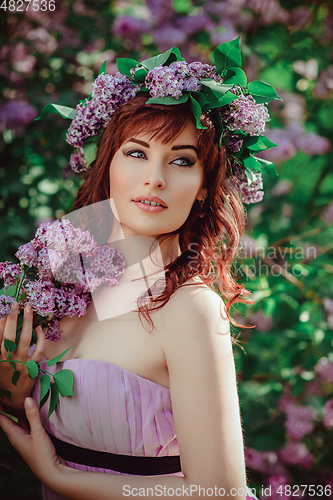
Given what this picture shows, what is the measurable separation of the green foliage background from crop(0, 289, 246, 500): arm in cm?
93

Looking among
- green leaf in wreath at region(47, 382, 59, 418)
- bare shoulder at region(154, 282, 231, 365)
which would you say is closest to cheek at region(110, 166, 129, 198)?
bare shoulder at region(154, 282, 231, 365)

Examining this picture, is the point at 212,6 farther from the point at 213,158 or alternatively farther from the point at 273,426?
the point at 273,426

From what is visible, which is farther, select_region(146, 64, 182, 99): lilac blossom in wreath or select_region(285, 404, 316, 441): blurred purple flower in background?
select_region(285, 404, 316, 441): blurred purple flower in background

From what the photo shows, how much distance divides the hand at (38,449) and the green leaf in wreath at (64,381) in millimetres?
127

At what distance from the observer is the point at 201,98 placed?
1171 mm

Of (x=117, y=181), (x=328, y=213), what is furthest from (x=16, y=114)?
(x=328, y=213)

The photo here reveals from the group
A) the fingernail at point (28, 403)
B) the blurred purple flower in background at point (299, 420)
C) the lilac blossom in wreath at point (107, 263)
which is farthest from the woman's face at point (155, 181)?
the blurred purple flower in background at point (299, 420)

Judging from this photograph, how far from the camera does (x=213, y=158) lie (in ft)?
4.16

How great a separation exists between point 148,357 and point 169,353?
0.07 metres

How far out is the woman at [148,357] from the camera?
1.02 meters

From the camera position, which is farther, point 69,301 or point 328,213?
point 328,213

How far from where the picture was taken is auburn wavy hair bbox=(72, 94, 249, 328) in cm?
117

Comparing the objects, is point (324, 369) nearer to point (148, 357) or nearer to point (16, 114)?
point (148, 357)

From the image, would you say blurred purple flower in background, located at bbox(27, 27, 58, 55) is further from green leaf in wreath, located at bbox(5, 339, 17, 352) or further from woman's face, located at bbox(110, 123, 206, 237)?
green leaf in wreath, located at bbox(5, 339, 17, 352)
